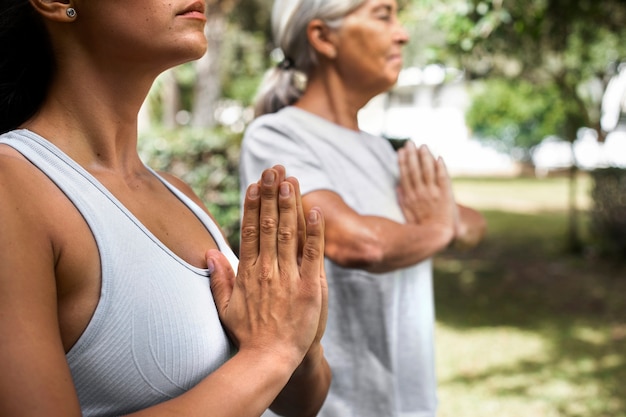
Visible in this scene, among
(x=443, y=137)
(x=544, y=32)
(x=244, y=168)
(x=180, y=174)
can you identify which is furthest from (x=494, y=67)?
(x=443, y=137)

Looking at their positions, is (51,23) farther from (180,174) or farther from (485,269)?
(485,269)

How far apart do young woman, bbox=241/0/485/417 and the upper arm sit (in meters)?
1.09

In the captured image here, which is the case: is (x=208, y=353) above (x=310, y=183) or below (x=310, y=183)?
above

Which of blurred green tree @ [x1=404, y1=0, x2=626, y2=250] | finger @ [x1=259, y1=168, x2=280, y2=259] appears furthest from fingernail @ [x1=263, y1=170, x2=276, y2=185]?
blurred green tree @ [x1=404, y1=0, x2=626, y2=250]

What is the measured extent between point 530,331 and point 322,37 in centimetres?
651

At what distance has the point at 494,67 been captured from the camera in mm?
12578

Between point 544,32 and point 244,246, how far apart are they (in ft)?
33.2

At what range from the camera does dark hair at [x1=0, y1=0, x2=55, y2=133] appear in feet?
4.12

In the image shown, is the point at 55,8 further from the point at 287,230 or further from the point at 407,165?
the point at 407,165

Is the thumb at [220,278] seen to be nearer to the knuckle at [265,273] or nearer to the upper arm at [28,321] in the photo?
the knuckle at [265,273]

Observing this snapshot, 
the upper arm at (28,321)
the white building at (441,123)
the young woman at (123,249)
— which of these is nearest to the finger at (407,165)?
the young woman at (123,249)

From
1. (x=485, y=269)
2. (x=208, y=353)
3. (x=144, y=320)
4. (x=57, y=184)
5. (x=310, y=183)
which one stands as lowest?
(x=485, y=269)

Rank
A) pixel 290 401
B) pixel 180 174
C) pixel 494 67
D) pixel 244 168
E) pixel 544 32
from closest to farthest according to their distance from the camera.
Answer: pixel 290 401, pixel 244 168, pixel 180 174, pixel 544 32, pixel 494 67

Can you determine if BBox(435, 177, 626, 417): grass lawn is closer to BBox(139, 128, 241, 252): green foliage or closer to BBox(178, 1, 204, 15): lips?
BBox(139, 128, 241, 252): green foliage
